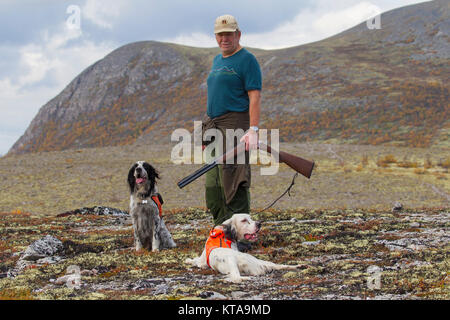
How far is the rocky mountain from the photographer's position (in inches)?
2213

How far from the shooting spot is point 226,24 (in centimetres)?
696

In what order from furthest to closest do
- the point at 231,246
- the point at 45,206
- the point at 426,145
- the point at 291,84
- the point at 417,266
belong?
A: the point at 291,84 < the point at 426,145 < the point at 45,206 < the point at 231,246 < the point at 417,266

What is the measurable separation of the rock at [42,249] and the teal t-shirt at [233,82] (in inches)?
164

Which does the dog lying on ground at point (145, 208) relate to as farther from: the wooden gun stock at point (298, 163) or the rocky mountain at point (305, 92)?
the rocky mountain at point (305, 92)

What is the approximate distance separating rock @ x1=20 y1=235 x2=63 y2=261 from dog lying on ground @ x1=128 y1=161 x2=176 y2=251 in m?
Answer: 1.52

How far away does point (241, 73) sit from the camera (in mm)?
7133

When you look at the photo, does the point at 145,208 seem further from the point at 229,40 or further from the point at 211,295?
the point at 211,295

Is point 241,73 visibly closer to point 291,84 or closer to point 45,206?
point 45,206

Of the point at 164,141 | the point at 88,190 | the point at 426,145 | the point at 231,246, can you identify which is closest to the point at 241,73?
the point at 231,246

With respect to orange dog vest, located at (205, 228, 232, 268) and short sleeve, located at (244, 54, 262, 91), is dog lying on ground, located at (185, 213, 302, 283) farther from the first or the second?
short sleeve, located at (244, 54, 262, 91)

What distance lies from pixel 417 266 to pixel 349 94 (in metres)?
60.9

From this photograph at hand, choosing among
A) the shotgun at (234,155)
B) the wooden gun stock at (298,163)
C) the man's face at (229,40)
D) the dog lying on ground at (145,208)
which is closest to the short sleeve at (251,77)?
the man's face at (229,40)

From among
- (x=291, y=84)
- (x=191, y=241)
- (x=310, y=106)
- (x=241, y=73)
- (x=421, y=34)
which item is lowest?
(x=191, y=241)

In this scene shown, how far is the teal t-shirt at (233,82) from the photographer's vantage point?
7102mm
